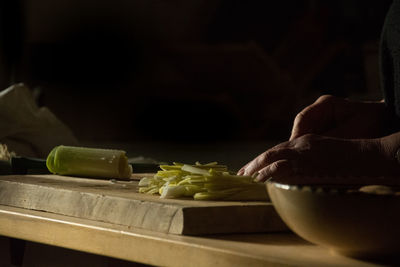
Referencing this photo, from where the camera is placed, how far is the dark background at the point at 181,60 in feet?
20.3

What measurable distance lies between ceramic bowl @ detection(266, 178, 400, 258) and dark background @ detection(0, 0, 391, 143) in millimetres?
5163

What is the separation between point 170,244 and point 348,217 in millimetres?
275

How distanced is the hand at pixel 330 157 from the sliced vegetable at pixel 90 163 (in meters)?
0.27

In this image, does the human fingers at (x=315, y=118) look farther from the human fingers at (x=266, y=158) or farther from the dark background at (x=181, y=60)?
the dark background at (x=181, y=60)

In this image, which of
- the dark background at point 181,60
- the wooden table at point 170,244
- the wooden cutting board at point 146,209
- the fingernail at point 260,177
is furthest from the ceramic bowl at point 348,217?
the dark background at point 181,60

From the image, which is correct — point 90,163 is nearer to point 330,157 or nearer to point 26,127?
point 330,157

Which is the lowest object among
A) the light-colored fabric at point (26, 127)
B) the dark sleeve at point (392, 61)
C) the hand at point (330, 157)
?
the light-colored fabric at point (26, 127)

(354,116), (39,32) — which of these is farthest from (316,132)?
Answer: (39,32)

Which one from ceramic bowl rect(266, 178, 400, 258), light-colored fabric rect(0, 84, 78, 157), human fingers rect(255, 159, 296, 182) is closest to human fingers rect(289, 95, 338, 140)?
human fingers rect(255, 159, 296, 182)

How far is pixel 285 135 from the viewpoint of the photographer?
620 centimetres

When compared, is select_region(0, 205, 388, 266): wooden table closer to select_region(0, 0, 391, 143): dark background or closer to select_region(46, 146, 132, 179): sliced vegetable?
select_region(46, 146, 132, 179): sliced vegetable

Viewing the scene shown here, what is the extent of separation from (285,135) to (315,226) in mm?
5328

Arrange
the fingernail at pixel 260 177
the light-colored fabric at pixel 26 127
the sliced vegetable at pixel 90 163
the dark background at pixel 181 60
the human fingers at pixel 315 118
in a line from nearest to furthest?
the fingernail at pixel 260 177
the sliced vegetable at pixel 90 163
the human fingers at pixel 315 118
the light-colored fabric at pixel 26 127
the dark background at pixel 181 60

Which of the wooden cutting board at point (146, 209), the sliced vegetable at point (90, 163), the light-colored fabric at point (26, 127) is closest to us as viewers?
the wooden cutting board at point (146, 209)
